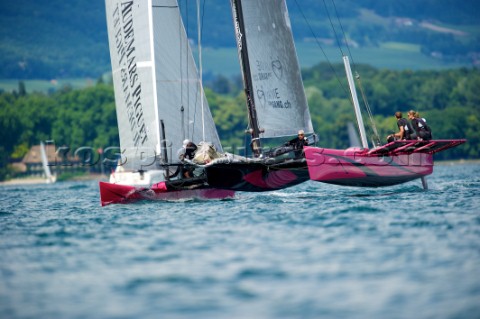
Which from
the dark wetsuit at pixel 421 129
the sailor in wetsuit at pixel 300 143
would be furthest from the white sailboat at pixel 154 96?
the dark wetsuit at pixel 421 129

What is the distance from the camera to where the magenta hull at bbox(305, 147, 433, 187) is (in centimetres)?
2842

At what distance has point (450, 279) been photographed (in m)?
15.0

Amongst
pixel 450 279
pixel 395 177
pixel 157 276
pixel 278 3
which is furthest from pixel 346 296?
pixel 278 3

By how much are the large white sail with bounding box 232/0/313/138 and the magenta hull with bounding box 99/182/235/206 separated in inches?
96.3

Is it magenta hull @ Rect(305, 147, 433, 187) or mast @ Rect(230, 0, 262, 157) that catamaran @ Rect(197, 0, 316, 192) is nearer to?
mast @ Rect(230, 0, 262, 157)

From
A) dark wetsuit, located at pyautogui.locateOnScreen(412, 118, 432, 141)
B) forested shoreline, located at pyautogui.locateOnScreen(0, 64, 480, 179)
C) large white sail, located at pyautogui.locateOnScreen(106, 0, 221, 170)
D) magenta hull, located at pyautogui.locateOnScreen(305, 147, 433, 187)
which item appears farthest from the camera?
forested shoreline, located at pyautogui.locateOnScreen(0, 64, 480, 179)

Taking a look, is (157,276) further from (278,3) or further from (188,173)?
(278,3)

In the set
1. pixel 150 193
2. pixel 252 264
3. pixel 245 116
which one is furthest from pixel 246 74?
pixel 245 116

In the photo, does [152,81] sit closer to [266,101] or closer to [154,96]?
[154,96]

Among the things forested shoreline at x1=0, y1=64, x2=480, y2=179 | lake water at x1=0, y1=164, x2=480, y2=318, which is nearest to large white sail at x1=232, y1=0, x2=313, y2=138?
lake water at x1=0, y1=164, x2=480, y2=318

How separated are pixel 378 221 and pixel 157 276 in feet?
24.0

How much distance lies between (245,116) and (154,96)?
349 feet

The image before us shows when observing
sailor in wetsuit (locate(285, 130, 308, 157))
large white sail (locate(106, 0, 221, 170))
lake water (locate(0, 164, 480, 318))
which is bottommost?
lake water (locate(0, 164, 480, 318))

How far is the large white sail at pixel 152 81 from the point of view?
30547 millimetres
